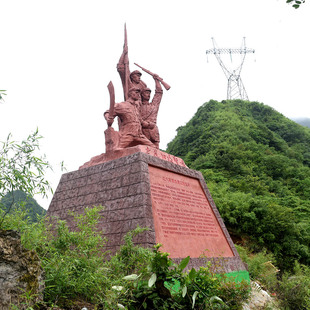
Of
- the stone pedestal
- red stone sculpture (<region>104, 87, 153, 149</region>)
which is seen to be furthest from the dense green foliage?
red stone sculpture (<region>104, 87, 153, 149</region>)

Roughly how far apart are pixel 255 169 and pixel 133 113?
11032 mm

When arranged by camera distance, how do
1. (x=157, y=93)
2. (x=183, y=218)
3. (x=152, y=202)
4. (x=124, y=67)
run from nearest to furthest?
1. (x=152, y=202)
2. (x=183, y=218)
3. (x=124, y=67)
4. (x=157, y=93)

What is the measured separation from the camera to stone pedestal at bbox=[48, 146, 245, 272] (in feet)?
15.2

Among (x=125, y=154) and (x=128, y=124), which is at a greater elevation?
(x=128, y=124)

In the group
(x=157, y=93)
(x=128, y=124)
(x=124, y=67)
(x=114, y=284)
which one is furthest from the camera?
(x=157, y=93)

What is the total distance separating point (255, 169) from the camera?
15977 mm

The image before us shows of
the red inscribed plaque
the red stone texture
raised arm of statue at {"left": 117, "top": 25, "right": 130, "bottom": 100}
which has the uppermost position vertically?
raised arm of statue at {"left": 117, "top": 25, "right": 130, "bottom": 100}

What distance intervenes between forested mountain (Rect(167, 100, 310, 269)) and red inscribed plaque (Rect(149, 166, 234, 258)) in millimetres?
A: 4121

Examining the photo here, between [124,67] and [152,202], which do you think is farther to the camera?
Result: [124,67]

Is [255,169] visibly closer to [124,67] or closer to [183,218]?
[124,67]

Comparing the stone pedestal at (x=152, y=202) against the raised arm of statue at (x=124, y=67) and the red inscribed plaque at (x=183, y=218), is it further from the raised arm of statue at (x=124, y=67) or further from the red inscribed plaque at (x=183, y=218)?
the raised arm of statue at (x=124, y=67)

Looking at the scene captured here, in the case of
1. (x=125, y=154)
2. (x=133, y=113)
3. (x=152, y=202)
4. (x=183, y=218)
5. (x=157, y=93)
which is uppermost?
(x=157, y=93)

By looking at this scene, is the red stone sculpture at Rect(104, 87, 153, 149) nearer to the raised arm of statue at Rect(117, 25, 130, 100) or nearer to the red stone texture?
the red stone texture

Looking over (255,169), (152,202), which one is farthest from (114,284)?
(255,169)
